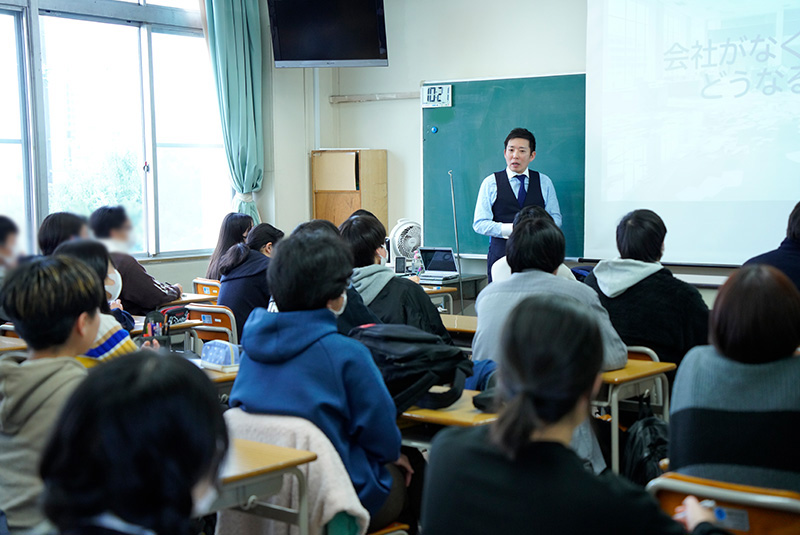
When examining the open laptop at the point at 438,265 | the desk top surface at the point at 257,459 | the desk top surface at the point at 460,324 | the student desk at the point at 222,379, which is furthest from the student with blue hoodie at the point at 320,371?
the open laptop at the point at 438,265

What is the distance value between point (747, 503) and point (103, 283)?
1457 millimetres

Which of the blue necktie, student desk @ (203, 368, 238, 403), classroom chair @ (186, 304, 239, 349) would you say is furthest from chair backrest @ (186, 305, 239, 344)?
the blue necktie

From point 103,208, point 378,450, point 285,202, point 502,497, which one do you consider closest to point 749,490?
point 502,497

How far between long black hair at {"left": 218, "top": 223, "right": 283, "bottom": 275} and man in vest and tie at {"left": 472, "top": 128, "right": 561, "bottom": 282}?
1.65 meters

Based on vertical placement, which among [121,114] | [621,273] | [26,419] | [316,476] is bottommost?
[316,476]

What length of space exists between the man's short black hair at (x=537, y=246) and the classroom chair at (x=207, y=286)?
2651mm

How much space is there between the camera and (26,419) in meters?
1.85

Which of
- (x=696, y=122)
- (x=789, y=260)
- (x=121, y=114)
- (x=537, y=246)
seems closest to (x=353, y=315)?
(x=537, y=246)

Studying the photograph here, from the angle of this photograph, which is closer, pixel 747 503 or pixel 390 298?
pixel 747 503

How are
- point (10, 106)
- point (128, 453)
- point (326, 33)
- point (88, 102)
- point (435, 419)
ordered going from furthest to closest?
point (326, 33) → point (88, 102) → point (10, 106) → point (435, 419) → point (128, 453)

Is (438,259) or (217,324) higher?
(438,259)

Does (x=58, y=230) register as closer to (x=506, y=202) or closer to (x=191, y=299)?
(x=191, y=299)

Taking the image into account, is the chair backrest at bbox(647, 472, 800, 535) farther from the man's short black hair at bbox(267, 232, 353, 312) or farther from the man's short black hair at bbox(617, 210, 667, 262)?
the man's short black hair at bbox(617, 210, 667, 262)

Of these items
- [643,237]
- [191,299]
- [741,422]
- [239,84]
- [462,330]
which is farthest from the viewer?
[239,84]
